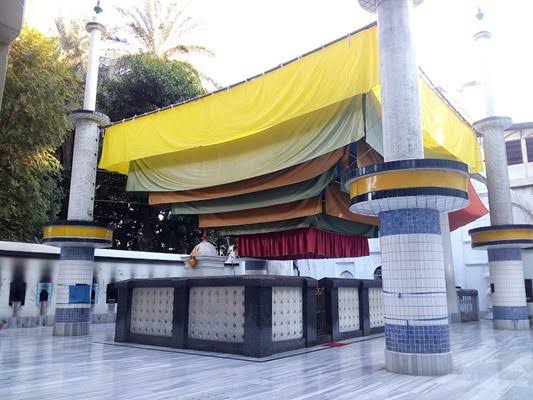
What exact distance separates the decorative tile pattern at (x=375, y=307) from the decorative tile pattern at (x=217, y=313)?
4.15 m

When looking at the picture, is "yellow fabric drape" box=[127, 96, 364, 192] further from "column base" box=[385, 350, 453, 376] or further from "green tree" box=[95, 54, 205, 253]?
"green tree" box=[95, 54, 205, 253]

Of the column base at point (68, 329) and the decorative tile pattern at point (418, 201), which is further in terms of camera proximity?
the column base at point (68, 329)

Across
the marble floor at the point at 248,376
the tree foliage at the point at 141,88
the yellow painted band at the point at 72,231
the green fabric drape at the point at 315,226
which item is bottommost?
the marble floor at the point at 248,376

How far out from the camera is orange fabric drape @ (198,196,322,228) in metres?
→ 10.8

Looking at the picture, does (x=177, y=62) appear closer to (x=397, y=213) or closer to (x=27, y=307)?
(x=27, y=307)

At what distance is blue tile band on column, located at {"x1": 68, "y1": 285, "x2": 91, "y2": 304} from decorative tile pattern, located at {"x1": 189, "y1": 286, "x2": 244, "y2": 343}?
356cm

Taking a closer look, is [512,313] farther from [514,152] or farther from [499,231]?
[514,152]

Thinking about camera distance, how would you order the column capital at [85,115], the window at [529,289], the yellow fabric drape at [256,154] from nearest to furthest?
1. the yellow fabric drape at [256,154]
2. the column capital at [85,115]
3. the window at [529,289]

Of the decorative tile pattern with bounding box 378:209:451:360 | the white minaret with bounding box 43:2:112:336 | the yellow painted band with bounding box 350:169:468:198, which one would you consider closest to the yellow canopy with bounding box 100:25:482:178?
the white minaret with bounding box 43:2:112:336

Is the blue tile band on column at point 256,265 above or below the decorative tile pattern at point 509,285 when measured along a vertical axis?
above

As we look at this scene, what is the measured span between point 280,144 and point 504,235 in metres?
6.03

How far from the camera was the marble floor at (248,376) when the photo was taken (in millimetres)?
4457

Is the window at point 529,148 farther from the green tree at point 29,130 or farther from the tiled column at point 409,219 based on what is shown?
the green tree at point 29,130

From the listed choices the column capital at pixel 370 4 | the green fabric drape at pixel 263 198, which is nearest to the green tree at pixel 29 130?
the green fabric drape at pixel 263 198
